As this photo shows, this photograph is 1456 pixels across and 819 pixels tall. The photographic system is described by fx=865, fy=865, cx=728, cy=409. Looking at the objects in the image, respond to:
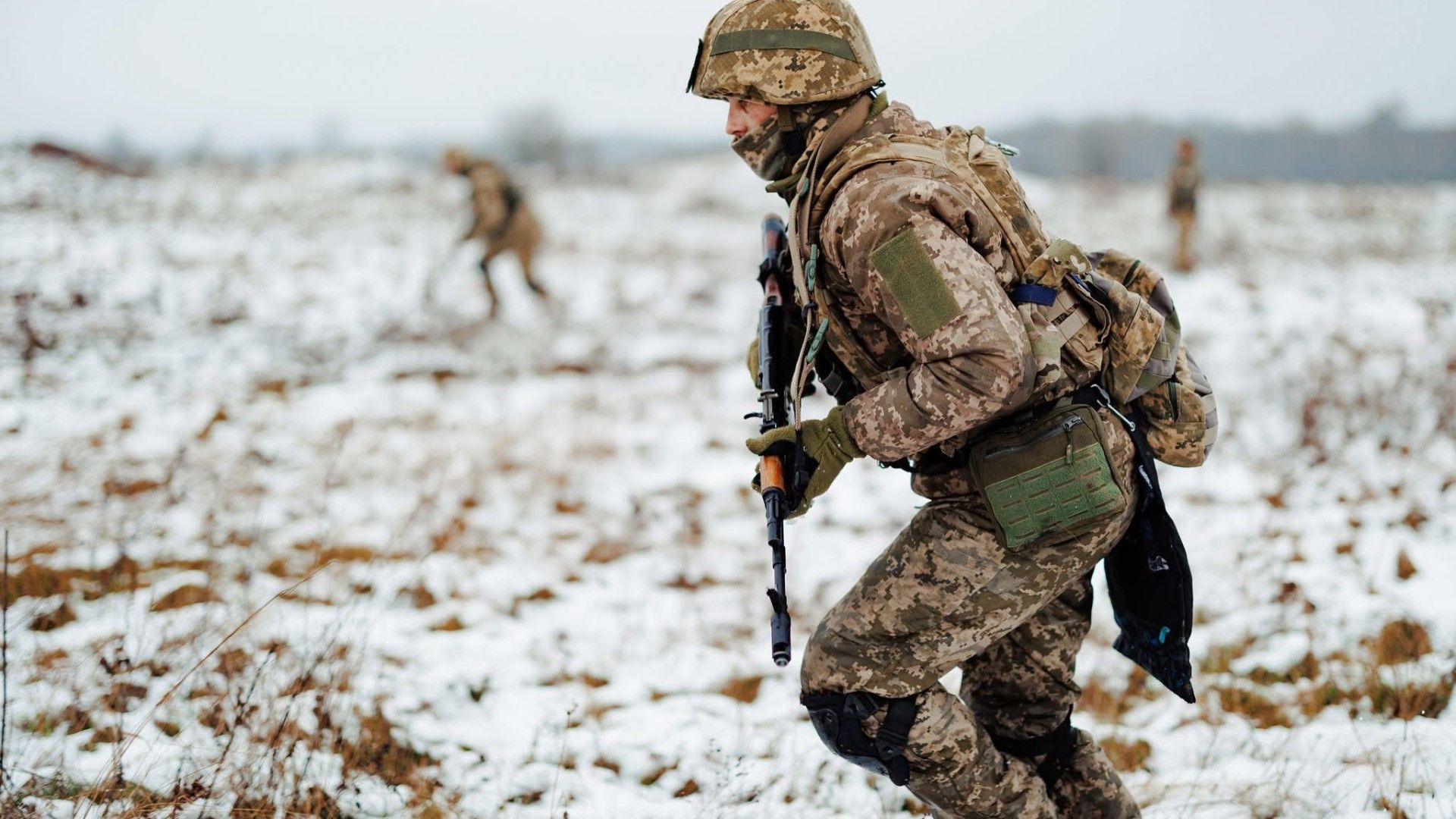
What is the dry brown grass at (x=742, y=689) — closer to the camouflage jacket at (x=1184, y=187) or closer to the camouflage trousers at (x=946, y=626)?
the camouflage trousers at (x=946, y=626)

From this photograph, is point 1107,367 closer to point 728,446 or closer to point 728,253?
point 728,446

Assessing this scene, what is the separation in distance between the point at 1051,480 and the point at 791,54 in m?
1.09

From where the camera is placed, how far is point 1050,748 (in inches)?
91.4

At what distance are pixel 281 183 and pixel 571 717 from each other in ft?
65.8

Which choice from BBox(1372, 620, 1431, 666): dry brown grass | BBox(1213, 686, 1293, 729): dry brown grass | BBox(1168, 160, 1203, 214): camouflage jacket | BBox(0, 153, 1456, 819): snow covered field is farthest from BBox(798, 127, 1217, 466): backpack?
BBox(1168, 160, 1203, 214): camouflage jacket

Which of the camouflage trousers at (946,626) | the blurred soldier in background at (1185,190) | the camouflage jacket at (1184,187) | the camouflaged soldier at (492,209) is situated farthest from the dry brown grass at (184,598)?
the camouflage jacket at (1184,187)

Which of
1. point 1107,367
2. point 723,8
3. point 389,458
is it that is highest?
point 723,8

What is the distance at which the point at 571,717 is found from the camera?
3.01m

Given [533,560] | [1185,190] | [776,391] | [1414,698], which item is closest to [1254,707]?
[1414,698]

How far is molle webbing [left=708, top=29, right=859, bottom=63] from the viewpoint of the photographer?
75.2 inches

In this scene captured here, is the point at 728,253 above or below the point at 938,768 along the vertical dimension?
below

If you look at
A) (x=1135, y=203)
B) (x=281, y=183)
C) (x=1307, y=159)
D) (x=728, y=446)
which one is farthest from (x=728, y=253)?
(x=1307, y=159)

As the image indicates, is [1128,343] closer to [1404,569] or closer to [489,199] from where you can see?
[1404,569]

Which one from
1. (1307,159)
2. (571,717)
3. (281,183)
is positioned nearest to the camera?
(571,717)
